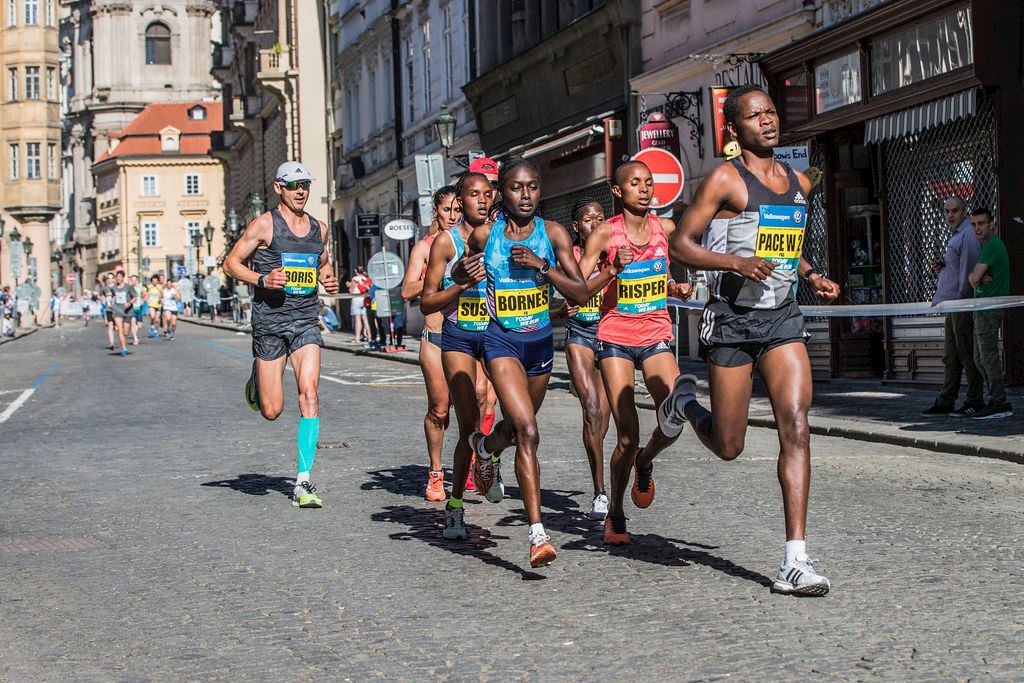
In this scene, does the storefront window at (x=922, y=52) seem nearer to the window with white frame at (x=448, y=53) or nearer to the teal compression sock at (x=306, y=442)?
the teal compression sock at (x=306, y=442)

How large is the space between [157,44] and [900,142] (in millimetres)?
111519

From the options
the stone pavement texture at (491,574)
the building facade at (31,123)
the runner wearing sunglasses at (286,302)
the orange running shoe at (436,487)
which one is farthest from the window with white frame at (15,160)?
the orange running shoe at (436,487)

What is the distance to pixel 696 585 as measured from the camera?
669 cm

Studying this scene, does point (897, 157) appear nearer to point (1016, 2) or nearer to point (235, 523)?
Result: point (1016, 2)

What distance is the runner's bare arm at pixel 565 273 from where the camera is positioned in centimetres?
721

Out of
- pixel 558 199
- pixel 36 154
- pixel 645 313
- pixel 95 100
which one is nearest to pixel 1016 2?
pixel 645 313

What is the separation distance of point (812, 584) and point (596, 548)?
5.17 feet

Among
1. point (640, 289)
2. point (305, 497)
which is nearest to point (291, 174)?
point (305, 497)

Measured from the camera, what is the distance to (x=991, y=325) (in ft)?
45.8

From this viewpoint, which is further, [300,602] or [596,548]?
[596,548]

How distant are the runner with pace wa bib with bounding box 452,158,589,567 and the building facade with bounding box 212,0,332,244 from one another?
133 feet

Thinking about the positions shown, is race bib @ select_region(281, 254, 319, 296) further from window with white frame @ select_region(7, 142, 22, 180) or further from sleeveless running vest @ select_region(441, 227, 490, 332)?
window with white frame @ select_region(7, 142, 22, 180)

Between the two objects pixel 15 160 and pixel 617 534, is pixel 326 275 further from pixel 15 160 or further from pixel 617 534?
pixel 15 160

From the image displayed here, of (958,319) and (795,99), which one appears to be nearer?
(958,319)
